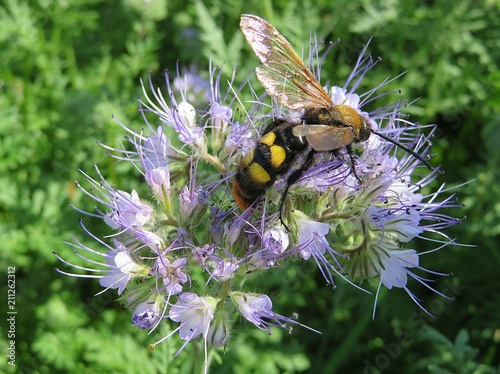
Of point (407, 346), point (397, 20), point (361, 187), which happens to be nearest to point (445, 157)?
point (397, 20)

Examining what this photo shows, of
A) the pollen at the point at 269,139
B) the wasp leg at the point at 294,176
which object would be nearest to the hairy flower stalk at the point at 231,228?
the wasp leg at the point at 294,176

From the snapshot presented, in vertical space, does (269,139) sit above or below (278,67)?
below

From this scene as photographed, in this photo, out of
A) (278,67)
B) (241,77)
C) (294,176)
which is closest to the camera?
(294,176)

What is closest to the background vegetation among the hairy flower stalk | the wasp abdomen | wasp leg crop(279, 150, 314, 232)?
the hairy flower stalk

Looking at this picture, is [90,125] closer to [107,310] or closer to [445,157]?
[107,310]

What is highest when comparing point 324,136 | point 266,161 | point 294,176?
point 324,136

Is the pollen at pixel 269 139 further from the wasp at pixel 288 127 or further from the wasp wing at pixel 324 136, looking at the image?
the wasp wing at pixel 324 136

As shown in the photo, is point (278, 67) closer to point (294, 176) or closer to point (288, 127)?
point (288, 127)

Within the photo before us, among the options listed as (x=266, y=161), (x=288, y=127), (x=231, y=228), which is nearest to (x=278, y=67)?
(x=288, y=127)

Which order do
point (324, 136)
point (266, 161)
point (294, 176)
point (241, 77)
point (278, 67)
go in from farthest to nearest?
point (241, 77) < point (278, 67) < point (294, 176) < point (266, 161) < point (324, 136)
